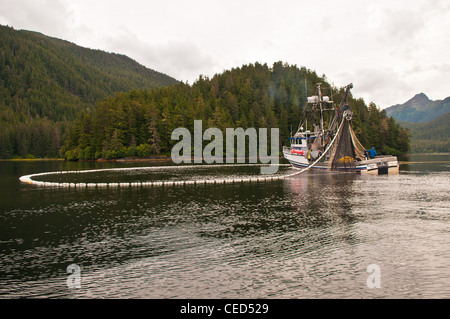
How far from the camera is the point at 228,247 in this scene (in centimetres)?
1814

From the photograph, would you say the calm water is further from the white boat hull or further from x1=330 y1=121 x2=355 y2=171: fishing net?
x1=330 y1=121 x2=355 y2=171: fishing net

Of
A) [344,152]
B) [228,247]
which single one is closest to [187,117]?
[344,152]

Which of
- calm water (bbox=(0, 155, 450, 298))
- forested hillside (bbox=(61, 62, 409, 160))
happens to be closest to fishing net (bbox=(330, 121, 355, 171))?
calm water (bbox=(0, 155, 450, 298))

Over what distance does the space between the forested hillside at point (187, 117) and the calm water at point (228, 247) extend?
95.0m

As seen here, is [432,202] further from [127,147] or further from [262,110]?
[262,110]

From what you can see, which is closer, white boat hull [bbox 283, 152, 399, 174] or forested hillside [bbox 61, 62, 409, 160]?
white boat hull [bbox 283, 152, 399, 174]

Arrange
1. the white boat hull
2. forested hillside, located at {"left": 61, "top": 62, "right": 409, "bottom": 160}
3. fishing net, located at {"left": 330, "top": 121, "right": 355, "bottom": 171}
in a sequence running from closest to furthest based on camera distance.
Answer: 1. the white boat hull
2. fishing net, located at {"left": 330, "top": 121, "right": 355, "bottom": 171}
3. forested hillside, located at {"left": 61, "top": 62, "right": 409, "bottom": 160}

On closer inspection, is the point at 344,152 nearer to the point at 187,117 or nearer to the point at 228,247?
the point at 228,247

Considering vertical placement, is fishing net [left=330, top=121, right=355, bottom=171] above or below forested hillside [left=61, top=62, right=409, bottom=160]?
below

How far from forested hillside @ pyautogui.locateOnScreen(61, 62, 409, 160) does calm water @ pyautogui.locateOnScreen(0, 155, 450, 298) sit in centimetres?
9498

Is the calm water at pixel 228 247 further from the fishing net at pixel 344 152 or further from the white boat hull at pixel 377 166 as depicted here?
the fishing net at pixel 344 152

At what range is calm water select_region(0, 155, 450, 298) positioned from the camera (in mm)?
13188

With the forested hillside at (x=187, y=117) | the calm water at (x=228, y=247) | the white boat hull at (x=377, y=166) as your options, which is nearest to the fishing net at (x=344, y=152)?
the white boat hull at (x=377, y=166)

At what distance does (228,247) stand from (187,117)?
139041 mm
